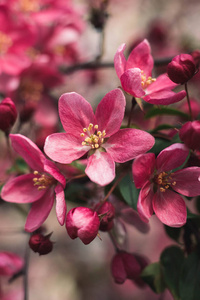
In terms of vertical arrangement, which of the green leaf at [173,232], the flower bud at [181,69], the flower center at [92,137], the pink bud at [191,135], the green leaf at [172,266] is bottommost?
the green leaf at [172,266]

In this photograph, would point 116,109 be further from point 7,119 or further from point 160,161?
point 7,119

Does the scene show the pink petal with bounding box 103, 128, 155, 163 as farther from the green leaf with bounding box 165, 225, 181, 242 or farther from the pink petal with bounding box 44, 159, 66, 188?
the green leaf with bounding box 165, 225, 181, 242

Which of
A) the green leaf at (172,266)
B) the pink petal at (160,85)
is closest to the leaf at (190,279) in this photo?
the green leaf at (172,266)

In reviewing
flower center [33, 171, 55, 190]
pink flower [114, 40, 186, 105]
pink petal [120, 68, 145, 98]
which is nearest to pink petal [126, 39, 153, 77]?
pink flower [114, 40, 186, 105]

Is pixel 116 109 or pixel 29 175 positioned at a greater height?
pixel 116 109

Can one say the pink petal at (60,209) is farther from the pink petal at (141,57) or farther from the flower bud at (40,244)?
the pink petal at (141,57)

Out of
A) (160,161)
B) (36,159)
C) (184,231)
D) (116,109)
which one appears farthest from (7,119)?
(184,231)
